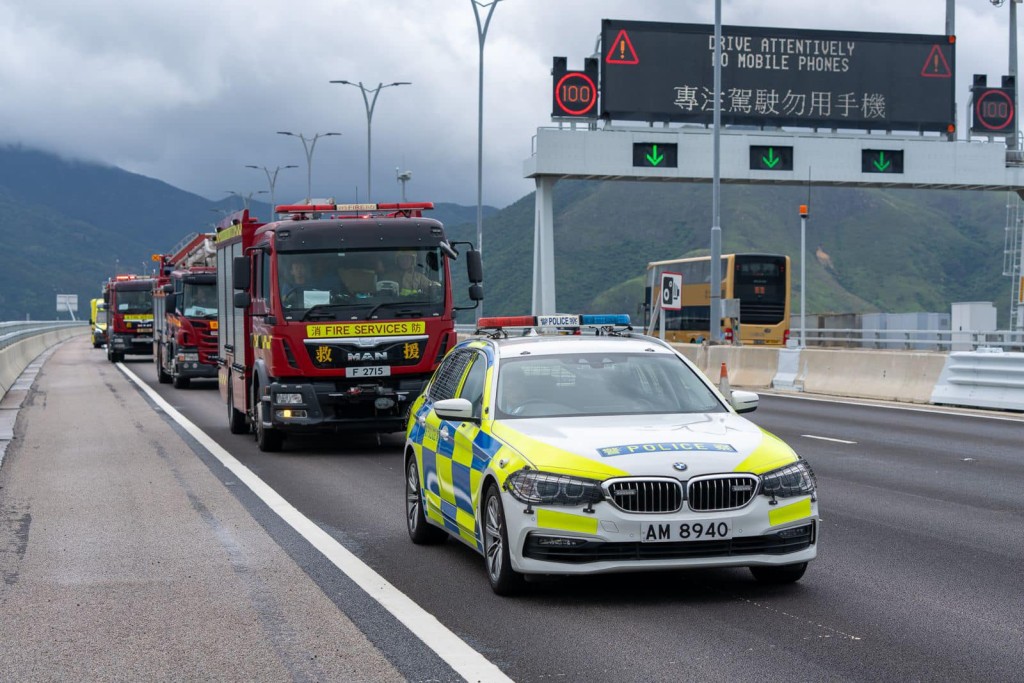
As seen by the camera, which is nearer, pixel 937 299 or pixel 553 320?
pixel 553 320

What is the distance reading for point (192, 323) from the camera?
3173 centimetres

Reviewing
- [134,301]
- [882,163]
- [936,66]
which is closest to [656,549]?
[882,163]

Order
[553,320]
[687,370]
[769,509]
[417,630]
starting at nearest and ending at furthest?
[417,630]
[769,509]
[687,370]
[553,320]

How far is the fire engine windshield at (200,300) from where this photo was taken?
32.2 metres

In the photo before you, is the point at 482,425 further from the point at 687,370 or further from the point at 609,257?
the point at 609,257

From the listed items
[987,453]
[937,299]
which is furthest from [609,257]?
[987,453]

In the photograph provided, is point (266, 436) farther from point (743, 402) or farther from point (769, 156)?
point (769, 156)

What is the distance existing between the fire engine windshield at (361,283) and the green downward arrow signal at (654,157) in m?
28.1

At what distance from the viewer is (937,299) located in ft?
641

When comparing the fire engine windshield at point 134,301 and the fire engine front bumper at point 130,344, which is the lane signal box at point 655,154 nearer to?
the fire engine windshield at point 134,301

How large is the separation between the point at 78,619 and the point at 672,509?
10.1 ft

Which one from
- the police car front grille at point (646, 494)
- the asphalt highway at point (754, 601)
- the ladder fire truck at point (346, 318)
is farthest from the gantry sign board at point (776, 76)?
the police car front grille at point (646, 494)

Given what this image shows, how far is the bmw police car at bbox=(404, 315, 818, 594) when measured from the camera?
24.1 ft

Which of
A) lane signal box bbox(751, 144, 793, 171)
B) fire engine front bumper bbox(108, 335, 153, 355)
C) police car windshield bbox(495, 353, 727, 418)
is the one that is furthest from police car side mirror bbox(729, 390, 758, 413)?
fire engine front bumper bbox(108, 335, 153, 355)
